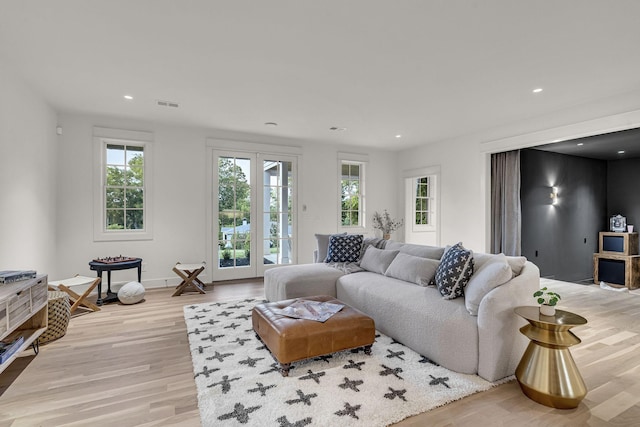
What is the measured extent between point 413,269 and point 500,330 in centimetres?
108

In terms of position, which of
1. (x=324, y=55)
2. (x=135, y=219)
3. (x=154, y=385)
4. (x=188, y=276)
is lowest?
(x=154, y=385)

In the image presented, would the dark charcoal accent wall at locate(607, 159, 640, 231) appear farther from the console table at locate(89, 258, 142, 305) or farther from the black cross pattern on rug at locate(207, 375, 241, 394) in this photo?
the console table at locate(89, 258, 142, 305)

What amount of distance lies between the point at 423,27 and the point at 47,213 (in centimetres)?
494

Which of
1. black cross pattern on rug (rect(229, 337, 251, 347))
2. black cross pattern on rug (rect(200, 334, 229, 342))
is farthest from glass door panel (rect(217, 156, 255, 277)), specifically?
black cross pattern on rug (rect(229, 337, 251, 347))

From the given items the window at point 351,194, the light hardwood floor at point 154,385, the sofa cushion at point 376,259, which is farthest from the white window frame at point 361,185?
the light hardwood floor at point 154,385

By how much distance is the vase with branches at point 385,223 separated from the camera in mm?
7133

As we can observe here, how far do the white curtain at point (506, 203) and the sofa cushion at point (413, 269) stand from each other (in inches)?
123

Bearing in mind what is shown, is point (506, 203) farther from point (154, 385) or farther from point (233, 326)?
point (154, 385)

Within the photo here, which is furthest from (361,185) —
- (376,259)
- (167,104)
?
(167,104)

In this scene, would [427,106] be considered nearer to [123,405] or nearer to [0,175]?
[123,405]

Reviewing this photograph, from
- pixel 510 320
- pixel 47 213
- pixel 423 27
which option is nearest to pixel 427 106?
pixel 423 27

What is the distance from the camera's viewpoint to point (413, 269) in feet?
10.7

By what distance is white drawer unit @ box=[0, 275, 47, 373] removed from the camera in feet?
7.18

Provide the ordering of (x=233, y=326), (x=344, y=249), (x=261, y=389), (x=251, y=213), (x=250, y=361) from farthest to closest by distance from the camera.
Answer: (x=251, y=213), (x=344, y=249), (x=233, y=326), (x=250, y=361), (x=261, y=389)
